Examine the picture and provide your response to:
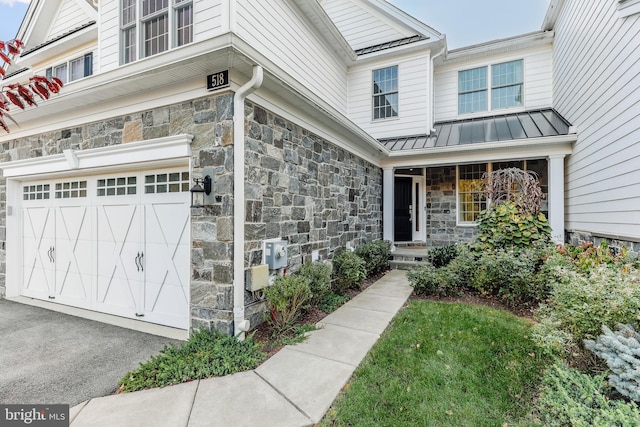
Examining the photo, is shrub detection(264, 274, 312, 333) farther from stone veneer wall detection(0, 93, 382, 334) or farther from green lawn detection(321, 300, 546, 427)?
green lawn detection(321, 300, 546, 427)

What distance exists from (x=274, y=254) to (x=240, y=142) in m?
1.46

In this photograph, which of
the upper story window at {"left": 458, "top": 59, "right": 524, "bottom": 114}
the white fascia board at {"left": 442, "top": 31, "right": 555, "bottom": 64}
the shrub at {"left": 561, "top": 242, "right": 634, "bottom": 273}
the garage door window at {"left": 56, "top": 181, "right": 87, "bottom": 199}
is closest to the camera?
the shrub at {"left": 561, "top": 242, "right": 634, "bottom": 273}

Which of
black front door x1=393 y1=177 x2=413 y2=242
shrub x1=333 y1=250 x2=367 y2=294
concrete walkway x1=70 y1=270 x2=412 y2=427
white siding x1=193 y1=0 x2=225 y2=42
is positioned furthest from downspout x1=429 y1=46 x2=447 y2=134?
concrete walkway x1=70 y1=270 x2=412 y2=427

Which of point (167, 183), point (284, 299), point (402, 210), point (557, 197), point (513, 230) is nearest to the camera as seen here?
point (284, 299)

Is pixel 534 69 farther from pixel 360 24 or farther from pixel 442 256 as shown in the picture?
pixel 442 256

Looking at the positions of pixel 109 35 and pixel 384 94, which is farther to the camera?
pixel 384 94

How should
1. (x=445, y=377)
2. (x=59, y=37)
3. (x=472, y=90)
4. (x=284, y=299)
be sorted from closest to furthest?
(x=445, y=377)
(x=284, y=299)
(x=59, y=37)
(x=472, y=90)

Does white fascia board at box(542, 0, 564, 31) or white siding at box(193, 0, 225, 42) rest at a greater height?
white fascia board at box(542, 0, 564, 31)

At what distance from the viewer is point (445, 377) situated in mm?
2898

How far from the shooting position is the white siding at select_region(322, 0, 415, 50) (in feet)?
31.0

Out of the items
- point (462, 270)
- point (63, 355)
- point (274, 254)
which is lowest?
point (63, 355)

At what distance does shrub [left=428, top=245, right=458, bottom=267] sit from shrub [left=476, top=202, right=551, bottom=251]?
2.62 feet

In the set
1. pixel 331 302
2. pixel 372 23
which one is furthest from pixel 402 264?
pixel 372 23

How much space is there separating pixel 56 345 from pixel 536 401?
16.9 ft
